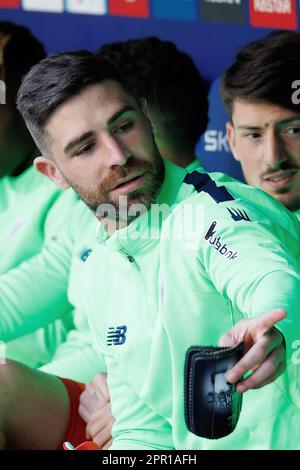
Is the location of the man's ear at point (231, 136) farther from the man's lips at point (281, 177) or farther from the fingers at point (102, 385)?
the fingers at point (102, 385)

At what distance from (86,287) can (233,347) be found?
1.61 feet

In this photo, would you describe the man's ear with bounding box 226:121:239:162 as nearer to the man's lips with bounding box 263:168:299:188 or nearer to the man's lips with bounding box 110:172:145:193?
the man's lips with bounding box 263:168:299:188

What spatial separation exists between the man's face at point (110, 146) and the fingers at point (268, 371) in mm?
393

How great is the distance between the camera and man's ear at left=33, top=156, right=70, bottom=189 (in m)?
1.29

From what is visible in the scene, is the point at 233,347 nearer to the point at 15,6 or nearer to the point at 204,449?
the point at 204,449

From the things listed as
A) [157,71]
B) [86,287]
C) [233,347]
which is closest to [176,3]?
[157,71]

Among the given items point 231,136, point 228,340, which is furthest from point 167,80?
point 228,340

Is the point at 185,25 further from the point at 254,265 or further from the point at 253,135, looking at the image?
the point at 254,265

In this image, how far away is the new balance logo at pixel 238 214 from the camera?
1036 millimetres

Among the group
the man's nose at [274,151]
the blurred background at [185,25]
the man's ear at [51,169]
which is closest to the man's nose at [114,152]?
the man's ear at [51,169]

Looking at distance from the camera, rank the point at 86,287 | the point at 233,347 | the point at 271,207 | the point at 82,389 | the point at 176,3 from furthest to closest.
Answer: the point at 176,3 → the point at 82,389 → the point at 86,287 → the point at 271,207 → the point at 233,347

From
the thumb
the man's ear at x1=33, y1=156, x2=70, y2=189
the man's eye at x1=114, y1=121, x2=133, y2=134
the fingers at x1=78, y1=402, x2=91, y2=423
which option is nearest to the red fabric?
the fingers at x1=78, y1=402, x2=91, y2=423

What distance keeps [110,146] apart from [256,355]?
0.45 metres

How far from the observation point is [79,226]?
1.53 meters
